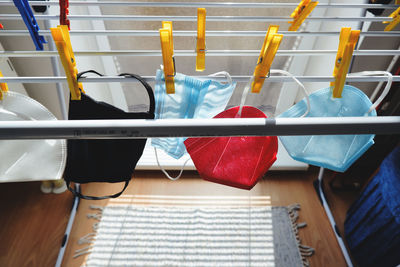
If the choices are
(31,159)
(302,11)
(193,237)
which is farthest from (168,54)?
(193,237)

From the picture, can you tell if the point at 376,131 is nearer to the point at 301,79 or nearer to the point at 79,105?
the point at 301,79

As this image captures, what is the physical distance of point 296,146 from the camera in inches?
26.1

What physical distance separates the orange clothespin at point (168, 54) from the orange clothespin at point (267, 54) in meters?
0.18

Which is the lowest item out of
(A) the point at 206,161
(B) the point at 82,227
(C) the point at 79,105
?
(B) the point at 82,227

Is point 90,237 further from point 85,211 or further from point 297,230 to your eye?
point 297,230

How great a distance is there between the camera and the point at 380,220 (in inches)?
41.2

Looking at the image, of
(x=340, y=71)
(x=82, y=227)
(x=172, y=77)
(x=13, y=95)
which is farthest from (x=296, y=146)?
(x=82, y=227)

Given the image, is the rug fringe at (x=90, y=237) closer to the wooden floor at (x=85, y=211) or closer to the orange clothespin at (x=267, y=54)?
the wooden floor at (x=85, y=211)

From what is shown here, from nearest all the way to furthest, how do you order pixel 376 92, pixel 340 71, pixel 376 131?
pixel 376 131
pixel 340 71
pixel 376 92

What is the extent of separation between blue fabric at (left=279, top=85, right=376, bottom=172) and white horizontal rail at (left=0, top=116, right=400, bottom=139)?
179mm

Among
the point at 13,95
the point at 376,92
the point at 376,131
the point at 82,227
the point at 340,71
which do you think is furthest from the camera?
the point at 82,227

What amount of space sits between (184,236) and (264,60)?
1089 mm

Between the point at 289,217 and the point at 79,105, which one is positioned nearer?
the point at 79,105

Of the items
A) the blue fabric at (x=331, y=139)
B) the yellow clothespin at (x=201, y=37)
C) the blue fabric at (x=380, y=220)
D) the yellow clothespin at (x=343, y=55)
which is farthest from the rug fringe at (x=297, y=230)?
the yellow clothespin at (x=201, y=37)
